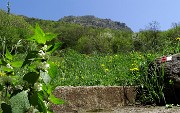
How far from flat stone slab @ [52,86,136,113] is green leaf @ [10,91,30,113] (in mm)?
3167

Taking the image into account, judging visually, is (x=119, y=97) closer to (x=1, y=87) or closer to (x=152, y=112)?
(x=152, y=112)

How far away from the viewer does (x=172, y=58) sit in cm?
579

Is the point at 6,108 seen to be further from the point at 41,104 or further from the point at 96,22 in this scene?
the point at 96,22

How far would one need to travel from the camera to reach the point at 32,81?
61.9 inches

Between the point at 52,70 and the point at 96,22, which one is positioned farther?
the point at 96,22

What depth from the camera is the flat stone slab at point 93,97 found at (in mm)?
4949

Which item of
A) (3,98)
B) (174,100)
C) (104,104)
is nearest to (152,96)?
(174,100)

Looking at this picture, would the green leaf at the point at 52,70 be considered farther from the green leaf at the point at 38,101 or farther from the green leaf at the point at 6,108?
the green leaf at the point at 6,108

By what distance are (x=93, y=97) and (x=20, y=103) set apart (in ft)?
12.4

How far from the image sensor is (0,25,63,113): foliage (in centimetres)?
152

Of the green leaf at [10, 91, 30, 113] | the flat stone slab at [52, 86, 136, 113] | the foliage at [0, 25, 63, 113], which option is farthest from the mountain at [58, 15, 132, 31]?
the green leaf at [10, 91, 30, 113]

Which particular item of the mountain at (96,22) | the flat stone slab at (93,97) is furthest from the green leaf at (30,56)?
the mountain at (96,22)

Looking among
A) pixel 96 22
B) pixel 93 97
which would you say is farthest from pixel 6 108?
pixel 96 22

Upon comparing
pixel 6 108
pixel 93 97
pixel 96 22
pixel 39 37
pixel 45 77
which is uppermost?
pixel 96 22
